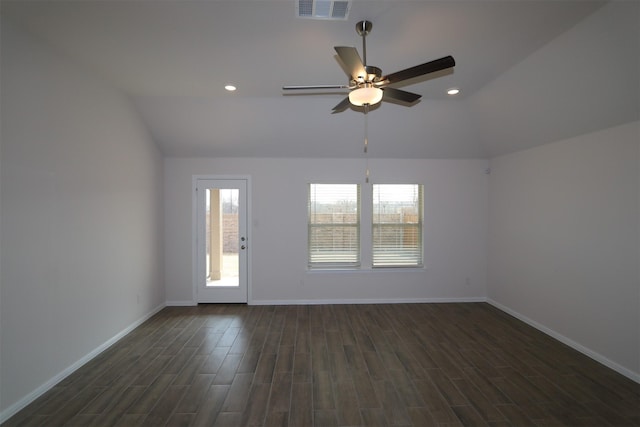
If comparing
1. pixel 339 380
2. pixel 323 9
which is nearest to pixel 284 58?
pixel 323 9

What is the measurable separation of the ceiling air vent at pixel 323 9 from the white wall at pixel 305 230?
2731 millimetres

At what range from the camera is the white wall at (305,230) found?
454 cm

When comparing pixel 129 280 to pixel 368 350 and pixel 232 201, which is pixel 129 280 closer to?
pixel 232 201

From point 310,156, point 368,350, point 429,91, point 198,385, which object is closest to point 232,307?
point 198,385

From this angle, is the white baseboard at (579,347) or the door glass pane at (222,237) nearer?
the white baseboard at (579,347)

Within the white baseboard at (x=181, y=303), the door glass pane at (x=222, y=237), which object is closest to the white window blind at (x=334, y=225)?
the door glass pane at (x=222, y=237)

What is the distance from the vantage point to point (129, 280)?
11.8 feet

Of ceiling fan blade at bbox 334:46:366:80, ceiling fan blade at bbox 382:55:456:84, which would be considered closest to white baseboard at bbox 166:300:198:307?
ceiling fan blade at bbox 334:46:366:80

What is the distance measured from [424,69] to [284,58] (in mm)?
1452

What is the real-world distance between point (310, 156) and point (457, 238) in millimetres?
2988

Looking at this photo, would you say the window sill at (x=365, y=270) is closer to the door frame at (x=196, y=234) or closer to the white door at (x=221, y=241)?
the door frame at (x=196, y=234)

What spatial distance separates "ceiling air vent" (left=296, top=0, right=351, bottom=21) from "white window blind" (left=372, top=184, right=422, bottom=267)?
10.4 ft

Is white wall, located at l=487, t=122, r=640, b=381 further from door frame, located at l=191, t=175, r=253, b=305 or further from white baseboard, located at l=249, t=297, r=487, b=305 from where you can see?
door frame, located at l=191, t=175, r=253, b=305

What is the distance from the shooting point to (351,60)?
69.2 inches
